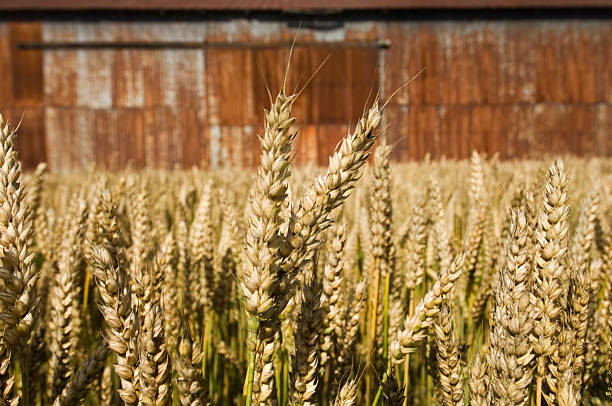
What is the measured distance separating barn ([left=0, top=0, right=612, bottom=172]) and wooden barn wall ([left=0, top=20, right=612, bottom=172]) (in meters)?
0.04

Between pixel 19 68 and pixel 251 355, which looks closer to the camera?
pixel 251 355

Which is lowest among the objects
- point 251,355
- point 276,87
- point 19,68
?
point 251,355

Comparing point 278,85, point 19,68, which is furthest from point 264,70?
point 19,68

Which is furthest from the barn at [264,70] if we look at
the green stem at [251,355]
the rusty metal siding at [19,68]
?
the green stem at [251,355]

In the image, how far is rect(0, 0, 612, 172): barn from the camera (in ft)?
49.2

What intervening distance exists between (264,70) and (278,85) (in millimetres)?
930

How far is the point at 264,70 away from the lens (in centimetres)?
1517

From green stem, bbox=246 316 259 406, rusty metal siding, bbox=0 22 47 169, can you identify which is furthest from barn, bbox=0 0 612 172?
green stem, bbox=246 316 259 406

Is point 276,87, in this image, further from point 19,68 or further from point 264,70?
point 19,68

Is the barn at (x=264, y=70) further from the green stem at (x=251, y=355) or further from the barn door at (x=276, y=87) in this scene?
the green stem at (x=251, y=355)

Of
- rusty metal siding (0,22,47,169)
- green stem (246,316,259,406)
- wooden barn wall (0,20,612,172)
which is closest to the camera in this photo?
green stem (246,316,259,406)

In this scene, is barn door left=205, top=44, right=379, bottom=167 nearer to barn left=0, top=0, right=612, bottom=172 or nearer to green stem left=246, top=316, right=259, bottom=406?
barn left=0, top=0, right=612, bottom=172

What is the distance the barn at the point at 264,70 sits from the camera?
14984 mm

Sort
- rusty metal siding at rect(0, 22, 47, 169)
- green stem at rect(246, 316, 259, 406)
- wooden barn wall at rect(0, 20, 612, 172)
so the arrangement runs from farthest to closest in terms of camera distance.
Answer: wooden barn wall at rect(0, 20, 612, 172), rusty metal siding at rect(0, 22, 47, 169), green stem at rect(246, 316, 259, 406)
